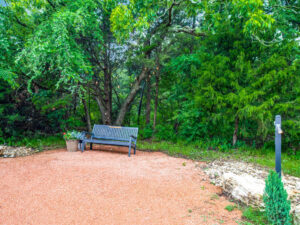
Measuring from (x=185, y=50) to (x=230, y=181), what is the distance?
733 cm

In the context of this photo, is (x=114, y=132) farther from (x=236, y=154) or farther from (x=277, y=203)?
(x=277, y=203)

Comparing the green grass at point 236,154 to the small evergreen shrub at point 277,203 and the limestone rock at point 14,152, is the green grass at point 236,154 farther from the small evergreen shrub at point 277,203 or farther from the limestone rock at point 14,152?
the limestone rock at point 14,152

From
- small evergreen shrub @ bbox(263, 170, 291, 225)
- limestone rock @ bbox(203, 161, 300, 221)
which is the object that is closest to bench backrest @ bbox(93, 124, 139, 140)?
limestone rock @ bbox(203, 161, 300, 221)

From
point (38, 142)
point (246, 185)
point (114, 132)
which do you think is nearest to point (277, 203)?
point (246, 185)

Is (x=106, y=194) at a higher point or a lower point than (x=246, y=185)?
lower

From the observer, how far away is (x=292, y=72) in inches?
257

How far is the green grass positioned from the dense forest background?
1.62ft

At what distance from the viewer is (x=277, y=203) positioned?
2.36 m

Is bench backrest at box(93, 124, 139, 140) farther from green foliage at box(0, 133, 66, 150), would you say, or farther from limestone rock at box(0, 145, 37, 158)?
limestone rock at box(0, 145, 37, 158)

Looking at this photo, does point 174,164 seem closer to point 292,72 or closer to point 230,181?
point 230,181

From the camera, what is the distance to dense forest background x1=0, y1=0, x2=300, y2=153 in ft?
18.8

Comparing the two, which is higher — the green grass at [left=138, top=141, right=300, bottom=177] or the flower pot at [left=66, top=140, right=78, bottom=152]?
the flower pot at [left=66, top=140, right=78, bottom=152]

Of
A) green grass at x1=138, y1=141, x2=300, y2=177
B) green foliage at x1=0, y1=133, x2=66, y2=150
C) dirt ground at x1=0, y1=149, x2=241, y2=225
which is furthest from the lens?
green foliage at x1=0, y1=133, x2=66, y2=150

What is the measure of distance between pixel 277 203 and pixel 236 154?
15.0 ft
